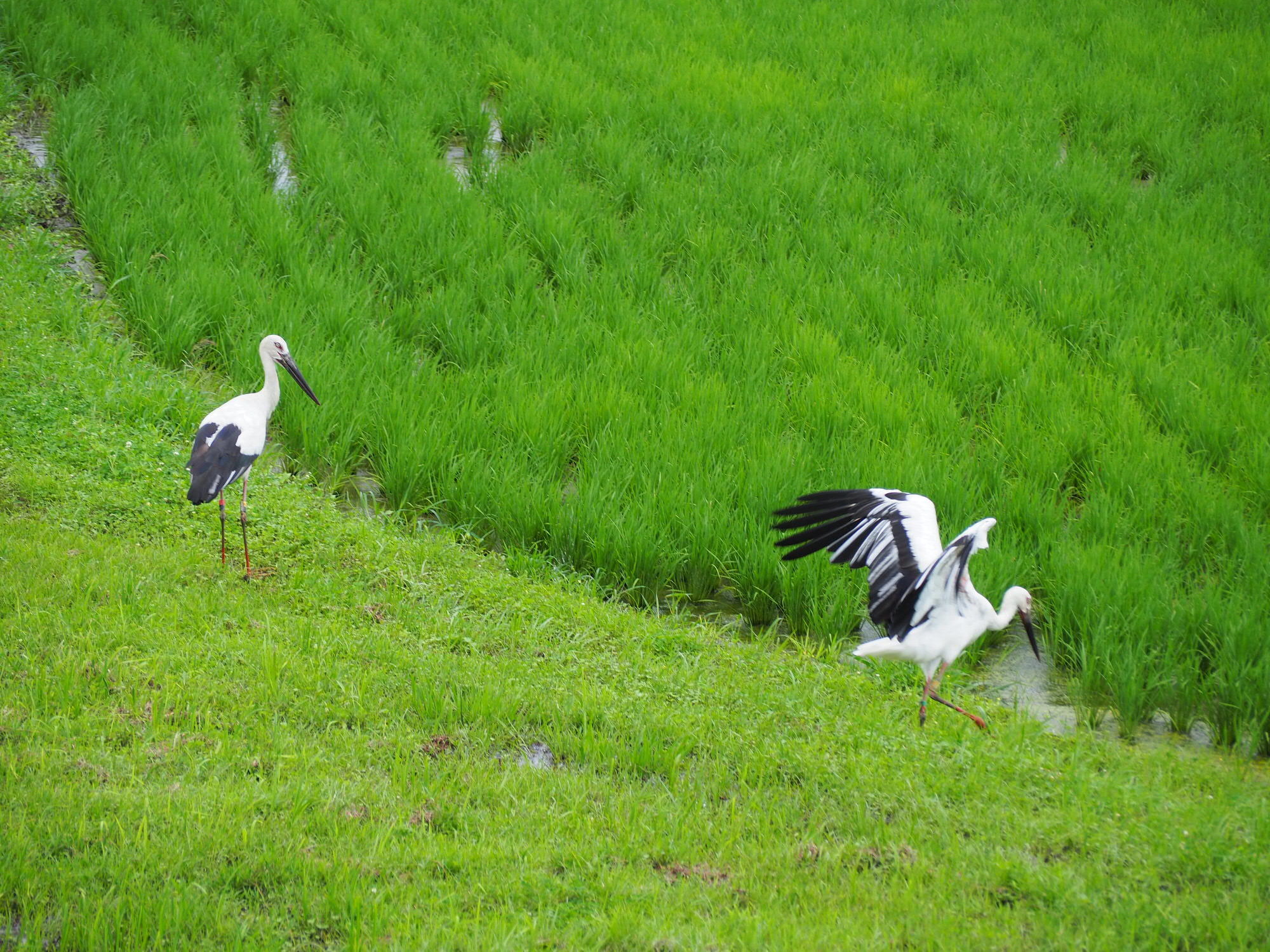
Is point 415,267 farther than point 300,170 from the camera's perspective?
No

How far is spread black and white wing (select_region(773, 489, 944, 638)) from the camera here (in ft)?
11.1

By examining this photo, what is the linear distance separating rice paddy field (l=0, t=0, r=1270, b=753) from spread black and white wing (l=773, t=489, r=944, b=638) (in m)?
0.76

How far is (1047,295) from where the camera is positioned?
249 inches

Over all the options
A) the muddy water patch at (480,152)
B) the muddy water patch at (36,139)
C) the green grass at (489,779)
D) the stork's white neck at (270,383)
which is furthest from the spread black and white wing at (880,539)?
the muddy water patch at (36,139)

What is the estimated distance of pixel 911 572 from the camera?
11.1 ft

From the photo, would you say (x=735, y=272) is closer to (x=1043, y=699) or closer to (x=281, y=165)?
(x=1043, y=699)

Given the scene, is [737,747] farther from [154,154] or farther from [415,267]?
[154,154]

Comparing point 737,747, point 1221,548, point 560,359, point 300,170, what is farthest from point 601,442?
point 300,170

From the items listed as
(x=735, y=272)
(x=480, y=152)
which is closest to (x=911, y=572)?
(x=735, y=272)

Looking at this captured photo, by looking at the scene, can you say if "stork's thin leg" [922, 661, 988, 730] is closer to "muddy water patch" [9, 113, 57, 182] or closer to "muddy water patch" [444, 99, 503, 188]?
"muddy water patch" [444, 99, 503, 188]

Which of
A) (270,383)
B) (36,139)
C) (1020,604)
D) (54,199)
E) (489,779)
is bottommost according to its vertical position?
(489,779)

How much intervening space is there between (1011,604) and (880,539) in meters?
0.45

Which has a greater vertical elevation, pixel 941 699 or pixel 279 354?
pixel 279 354

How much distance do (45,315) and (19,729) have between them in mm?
3506
